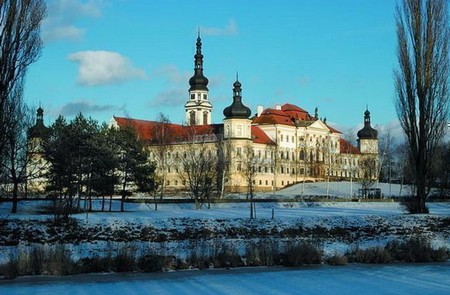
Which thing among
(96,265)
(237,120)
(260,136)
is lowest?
(96,265)

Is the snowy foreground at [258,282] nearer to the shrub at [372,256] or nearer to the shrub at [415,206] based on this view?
the shrub at [372,256]

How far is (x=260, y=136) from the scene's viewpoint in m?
110

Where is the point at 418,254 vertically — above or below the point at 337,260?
above

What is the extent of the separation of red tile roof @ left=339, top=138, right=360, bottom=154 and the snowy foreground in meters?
107

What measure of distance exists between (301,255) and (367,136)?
106881mm

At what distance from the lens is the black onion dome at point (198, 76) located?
4754 inches

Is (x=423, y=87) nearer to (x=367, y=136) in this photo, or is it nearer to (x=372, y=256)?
(x=372, y=256)

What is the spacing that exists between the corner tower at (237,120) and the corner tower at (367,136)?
93.8 feet

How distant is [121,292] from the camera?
12328 mm

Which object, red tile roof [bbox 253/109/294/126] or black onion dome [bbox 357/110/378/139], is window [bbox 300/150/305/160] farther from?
black onion dome [bbox 357/110/378/139]

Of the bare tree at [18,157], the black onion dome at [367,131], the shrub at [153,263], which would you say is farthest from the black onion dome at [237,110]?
the shrub at [153,263]

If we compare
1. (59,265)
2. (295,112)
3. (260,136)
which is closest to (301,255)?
(59,265)

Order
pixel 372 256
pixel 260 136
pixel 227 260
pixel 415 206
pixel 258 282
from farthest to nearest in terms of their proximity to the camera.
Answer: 1. pixel 260 136
2. pixel 415 206
3. pixel 372 256
4. pixel 227 260
5. pixel 258 282

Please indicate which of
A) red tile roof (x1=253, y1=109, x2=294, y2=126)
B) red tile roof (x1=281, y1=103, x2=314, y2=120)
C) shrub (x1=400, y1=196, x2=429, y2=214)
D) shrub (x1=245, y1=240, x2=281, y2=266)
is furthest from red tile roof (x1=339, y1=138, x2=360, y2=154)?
shrub (x1=245, y1=240, x2=281, y2=266)
